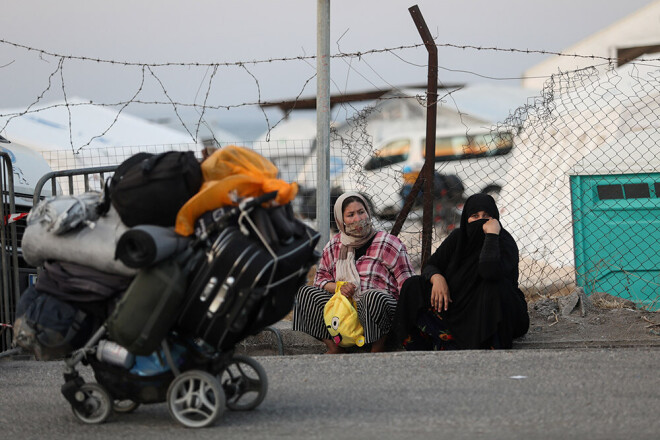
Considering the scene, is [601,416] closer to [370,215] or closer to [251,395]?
[251,395]

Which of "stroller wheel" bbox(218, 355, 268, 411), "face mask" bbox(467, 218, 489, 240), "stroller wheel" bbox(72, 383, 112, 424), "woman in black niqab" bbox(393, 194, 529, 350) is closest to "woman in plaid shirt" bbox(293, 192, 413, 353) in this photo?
"woman in black niqab" bbox(393, 194, 529, 350)

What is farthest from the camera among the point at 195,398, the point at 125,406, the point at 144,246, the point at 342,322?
the point at 342,322

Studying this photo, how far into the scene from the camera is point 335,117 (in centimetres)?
816

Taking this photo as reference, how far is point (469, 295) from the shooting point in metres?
6.94

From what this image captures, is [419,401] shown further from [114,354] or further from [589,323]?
[589,323]

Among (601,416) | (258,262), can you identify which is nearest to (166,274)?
(258,262)

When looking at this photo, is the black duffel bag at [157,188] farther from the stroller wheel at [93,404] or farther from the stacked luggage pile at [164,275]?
the stroller wheel at [93,404]

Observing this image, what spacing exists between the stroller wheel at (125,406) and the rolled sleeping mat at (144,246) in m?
0.90

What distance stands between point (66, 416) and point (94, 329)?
592mm

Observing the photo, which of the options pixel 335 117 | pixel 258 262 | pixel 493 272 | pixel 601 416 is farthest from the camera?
pixel 335 117

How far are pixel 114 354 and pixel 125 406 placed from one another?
454mm

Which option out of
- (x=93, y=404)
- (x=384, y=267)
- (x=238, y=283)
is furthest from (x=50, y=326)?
(x=384, y=267)

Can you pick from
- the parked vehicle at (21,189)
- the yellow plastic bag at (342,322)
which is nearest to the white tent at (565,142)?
the yellow plastic bag at (342,322)

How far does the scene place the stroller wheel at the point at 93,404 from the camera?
4.63 m
